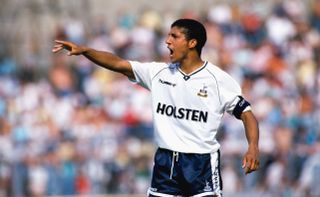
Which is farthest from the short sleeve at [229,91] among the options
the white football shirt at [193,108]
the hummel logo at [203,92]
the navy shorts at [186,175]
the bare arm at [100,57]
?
the bare arm at [100,57]

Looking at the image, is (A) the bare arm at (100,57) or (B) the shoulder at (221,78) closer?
(A) the bare arm at (100,57)

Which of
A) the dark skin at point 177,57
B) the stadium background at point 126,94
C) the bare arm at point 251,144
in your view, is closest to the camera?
the bare arm at point 251,144

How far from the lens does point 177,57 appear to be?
10.3 meters

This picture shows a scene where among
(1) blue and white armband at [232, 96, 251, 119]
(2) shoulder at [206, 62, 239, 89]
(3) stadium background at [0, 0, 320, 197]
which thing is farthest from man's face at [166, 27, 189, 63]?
(3) stadium background at [0, 0, 320, 197]

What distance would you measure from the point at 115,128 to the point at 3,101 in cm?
251

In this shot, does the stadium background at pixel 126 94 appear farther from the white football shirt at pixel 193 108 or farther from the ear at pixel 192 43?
the ear at pixel 192 43

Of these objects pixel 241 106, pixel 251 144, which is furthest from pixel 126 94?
pixel 251 144

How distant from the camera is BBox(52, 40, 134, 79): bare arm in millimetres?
10172

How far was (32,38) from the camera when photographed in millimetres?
25594

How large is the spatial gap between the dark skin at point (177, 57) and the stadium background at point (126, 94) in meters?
8.02

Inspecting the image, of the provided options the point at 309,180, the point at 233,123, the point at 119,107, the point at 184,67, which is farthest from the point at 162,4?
the point at 184,67

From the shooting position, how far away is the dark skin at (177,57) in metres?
10.2

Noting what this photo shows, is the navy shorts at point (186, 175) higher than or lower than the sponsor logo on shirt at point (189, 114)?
lower

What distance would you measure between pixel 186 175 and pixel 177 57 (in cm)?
103
